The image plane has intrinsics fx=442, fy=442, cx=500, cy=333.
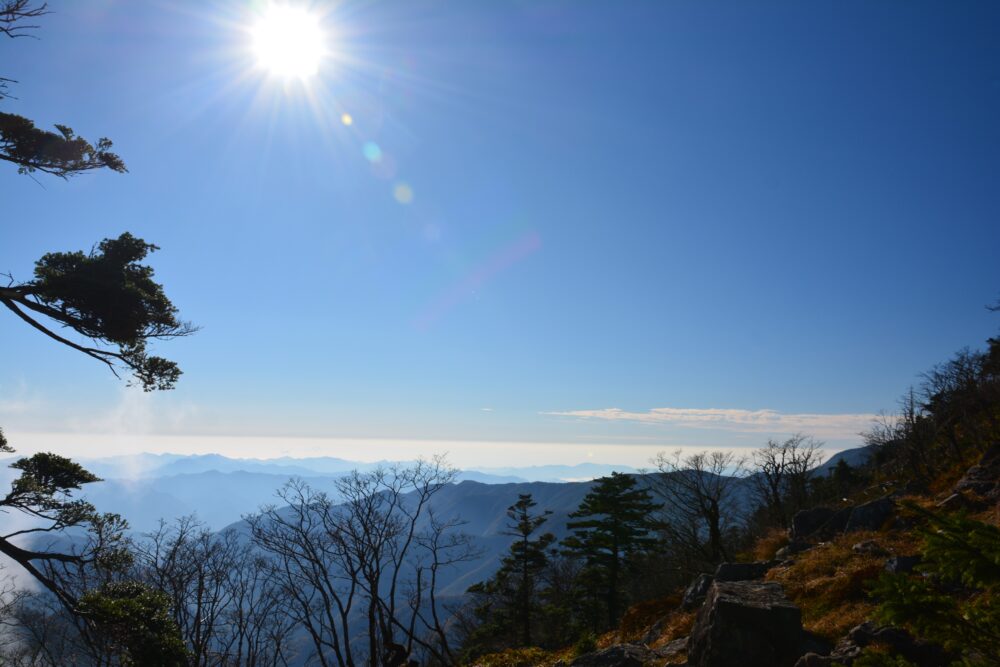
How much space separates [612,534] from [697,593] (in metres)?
20.3

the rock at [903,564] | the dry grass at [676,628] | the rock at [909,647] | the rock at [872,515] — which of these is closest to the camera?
the rock at [909,647]

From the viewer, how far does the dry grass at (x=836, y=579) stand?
34.6ft

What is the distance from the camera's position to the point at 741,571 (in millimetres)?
16422

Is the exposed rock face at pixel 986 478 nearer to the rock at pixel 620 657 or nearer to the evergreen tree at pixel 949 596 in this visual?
the rock at pixel 620 657

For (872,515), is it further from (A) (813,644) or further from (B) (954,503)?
(A) (813,644)

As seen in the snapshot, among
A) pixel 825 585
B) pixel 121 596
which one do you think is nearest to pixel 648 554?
pixel 825 585

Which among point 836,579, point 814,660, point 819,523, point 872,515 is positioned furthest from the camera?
point 819,523

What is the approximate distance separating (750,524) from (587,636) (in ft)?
147

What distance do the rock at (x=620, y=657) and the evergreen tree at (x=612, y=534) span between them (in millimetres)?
22621

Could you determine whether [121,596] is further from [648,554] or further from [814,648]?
[648,554]

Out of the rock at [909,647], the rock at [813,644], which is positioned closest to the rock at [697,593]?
the rock at [813,644]

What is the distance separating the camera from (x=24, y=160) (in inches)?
364

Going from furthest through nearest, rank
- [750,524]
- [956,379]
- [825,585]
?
[750,524], [956,379], [825,585]

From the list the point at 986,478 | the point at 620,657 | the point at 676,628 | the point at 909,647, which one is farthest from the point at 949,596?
the point at 986,478
